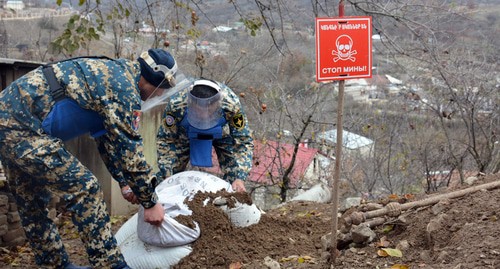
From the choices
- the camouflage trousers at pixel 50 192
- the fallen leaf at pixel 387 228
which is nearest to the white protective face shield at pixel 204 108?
the camouflage trousers at pixel 50 192

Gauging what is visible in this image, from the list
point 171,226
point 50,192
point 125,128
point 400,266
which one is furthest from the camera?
point 171,226

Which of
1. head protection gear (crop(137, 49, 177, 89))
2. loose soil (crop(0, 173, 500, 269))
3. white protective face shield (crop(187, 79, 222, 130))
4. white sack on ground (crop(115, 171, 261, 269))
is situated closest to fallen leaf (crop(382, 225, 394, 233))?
loose soil (crop(0, 173, 500, 269))

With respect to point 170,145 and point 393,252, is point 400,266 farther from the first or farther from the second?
point 170,145

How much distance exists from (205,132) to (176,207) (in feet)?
2.62

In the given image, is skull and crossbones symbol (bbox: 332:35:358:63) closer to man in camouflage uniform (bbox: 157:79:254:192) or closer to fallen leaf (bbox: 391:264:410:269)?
fallen leaf (bbox: 391:264:410:269)

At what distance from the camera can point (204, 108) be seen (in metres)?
4.92

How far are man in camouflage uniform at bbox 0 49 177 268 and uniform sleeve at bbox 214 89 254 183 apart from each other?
1194 millimetres

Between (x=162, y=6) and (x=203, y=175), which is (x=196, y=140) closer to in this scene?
(x=203, y=175)

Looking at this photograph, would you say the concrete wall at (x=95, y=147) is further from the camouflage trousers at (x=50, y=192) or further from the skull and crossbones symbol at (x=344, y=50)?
the skull and crossbones symbol at (x=344, y=50)

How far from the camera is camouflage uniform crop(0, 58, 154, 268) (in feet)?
12.3

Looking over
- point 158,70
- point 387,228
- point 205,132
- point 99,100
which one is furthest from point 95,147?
point 387,228

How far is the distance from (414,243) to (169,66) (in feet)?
6.41

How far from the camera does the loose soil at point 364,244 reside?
3.61 meters

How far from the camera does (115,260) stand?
4.07 m
